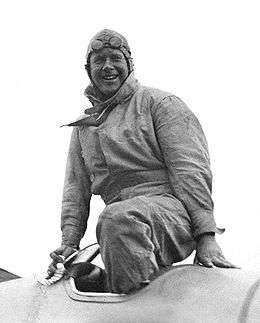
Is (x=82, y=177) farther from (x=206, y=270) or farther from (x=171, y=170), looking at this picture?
(x=206, y=270)

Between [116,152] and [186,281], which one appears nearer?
[186,281]

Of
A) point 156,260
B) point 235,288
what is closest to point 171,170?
point 156,260

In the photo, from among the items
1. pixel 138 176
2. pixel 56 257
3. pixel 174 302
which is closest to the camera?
pixel 174 302

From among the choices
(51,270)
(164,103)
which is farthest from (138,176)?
(51,270)

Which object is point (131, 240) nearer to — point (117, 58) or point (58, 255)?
point (58, 255)

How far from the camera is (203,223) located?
5320 millimetres

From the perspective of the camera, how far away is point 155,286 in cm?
503

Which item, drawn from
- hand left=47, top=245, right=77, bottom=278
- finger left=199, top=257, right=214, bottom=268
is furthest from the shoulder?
hand left=47, top=245, right=77, bottom=278

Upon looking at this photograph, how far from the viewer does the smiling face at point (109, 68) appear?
5.76 m

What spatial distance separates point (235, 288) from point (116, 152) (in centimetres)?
133

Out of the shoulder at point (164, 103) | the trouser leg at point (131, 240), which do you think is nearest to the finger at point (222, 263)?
the trouser leg at point (131, 240)

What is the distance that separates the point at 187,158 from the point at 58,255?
3.90 feet

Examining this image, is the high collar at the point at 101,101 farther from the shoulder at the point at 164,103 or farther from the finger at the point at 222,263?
→ the finger at the point at 222,263

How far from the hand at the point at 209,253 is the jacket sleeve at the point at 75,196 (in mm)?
1134
